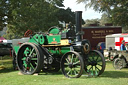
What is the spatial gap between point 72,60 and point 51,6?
2398cm

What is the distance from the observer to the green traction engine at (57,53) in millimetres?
7852

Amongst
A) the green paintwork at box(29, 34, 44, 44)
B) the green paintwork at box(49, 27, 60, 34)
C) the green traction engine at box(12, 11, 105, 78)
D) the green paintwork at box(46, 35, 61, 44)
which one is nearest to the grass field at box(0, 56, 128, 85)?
the green traction engine at box(12, 11, 105, 78)

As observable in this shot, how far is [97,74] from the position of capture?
8.10m

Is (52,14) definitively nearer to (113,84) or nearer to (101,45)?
(101,45)

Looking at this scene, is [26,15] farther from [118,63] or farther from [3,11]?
[118,63]

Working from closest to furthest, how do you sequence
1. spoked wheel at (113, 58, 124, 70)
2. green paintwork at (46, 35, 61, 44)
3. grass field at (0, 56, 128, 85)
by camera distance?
grass field at (0, 56, 128, 85) < green paintwork at (46, 35, 61, 44) < spoked wheel at (113, 58, 124, 70)

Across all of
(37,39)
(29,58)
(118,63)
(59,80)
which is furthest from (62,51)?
(118,63)

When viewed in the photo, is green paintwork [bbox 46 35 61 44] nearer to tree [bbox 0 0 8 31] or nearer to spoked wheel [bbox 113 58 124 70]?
spoked wheel [bbox 113 58 124 70]

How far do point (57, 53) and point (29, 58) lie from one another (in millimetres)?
1159

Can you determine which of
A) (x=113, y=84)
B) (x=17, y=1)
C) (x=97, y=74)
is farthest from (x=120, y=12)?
(x=113, y=84)

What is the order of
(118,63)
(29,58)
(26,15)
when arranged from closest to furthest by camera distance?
(29,58) < (118,63) < (26,15)

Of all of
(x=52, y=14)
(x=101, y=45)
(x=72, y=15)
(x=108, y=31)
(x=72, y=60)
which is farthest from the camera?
(x=72, y=15)

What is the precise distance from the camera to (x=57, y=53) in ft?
28.4

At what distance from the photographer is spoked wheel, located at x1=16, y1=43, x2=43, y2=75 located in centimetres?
814
